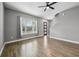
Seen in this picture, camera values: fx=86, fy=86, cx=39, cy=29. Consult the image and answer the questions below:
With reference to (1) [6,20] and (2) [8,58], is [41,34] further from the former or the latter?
(2) [8,58]

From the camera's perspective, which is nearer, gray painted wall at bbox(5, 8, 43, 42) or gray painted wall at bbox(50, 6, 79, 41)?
gray painted wall at bbox(5, 8, 43, 42)

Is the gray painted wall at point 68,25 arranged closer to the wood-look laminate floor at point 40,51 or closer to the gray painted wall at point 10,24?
the wood-look laminate floor at point 40,51

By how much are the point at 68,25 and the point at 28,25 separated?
3.41 metres

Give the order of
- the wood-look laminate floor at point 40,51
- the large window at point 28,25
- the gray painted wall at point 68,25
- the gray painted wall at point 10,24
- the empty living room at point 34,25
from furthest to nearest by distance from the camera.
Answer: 1. the large window at point 28,25
2. the gray painted wall at point 68,25
3. the gray painted wall at point 10,24
4. the empty living room at point 34,25
5. the wood-look laminate floor at point 40,51

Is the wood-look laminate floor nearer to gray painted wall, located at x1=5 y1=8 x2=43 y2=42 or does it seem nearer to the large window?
gray painted wall, located at x1=5 y1=8 x2=43 y2=42

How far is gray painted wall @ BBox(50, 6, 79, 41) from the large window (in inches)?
88.6

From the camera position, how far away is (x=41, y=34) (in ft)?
31.8

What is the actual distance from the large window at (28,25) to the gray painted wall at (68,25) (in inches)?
88.6

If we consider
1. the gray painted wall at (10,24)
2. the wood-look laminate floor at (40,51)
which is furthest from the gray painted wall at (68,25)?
the gray painted wall at (10,24)

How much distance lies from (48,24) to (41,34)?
1827 millimetres

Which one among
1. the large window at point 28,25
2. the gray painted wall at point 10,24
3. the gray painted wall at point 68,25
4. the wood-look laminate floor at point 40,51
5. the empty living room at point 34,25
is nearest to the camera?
the wood-look laminate floor at point 40,51

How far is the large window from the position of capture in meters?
7.07

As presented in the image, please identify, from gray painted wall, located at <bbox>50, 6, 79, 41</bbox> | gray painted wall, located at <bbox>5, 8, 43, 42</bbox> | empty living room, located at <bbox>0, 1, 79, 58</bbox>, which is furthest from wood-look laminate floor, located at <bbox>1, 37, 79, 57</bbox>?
gray painted wall, located at <bbox>50, 6, 79, 41</bbox>

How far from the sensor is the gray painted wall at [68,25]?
5.83 m
